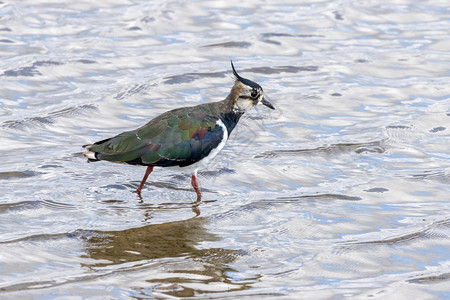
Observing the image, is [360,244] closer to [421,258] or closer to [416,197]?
[421,258]

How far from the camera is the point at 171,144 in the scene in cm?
1064

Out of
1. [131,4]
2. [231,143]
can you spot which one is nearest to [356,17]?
[131,4]

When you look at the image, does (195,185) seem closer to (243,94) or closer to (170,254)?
(243,94)

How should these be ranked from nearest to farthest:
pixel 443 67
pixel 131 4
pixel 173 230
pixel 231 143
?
pixel 173 230
pixel 231 143
pixel 443 67
pixel 131 4

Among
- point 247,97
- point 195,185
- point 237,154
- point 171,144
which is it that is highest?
point 247,97

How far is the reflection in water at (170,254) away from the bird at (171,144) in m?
0.97

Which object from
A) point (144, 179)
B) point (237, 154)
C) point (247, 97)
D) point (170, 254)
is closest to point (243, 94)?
point (247, 97)

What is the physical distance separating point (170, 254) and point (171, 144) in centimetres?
204

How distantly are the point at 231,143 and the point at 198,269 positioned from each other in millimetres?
4835

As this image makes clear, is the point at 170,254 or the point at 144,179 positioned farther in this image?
the point at 144,179

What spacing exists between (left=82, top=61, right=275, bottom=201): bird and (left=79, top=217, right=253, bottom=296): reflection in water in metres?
0.97

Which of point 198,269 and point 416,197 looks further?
point 416,197

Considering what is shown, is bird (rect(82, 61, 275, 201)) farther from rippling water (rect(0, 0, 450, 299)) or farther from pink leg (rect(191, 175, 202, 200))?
rippling water (rect(0, 0, 450, 299))

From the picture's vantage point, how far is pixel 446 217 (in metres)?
10.2
